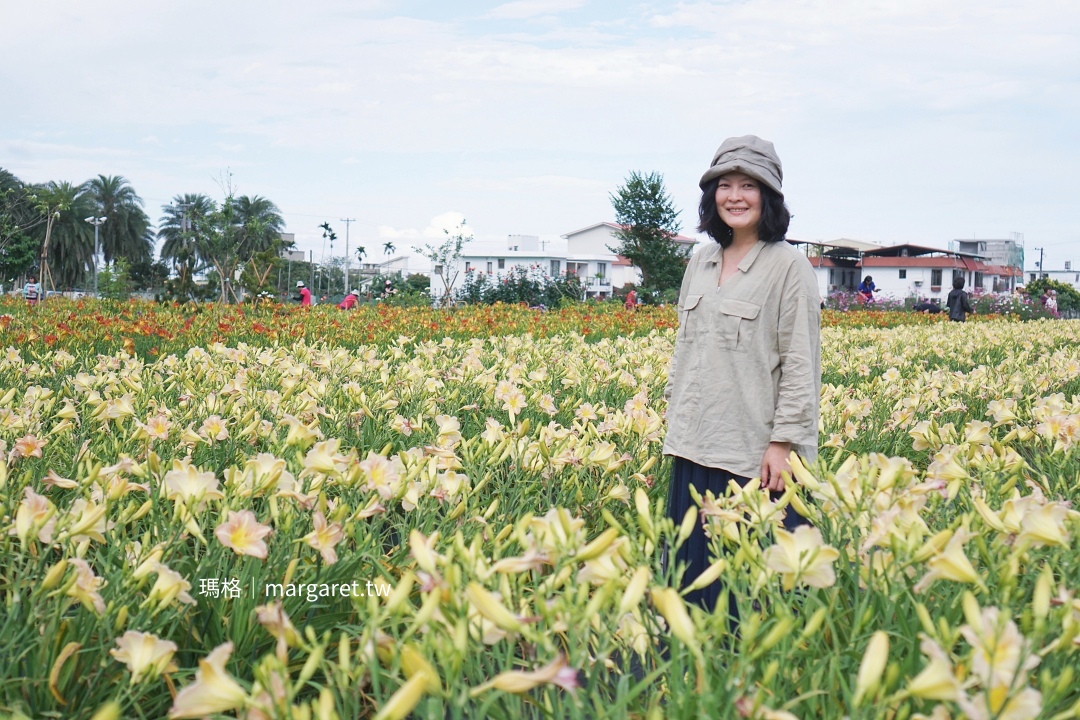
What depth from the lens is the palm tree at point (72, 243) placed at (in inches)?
1861

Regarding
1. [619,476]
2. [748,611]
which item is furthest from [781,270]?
[748,611]

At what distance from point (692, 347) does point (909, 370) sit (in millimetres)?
4282

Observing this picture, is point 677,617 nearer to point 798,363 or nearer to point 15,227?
point 798,363

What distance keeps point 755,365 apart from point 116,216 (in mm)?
56560

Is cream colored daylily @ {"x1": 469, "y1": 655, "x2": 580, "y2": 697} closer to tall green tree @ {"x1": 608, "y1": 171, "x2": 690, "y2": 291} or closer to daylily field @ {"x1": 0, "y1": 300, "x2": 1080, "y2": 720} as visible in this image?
daylily field @ {"x1": 0, "y1": 300, "x2": 1080, "y2": 720}

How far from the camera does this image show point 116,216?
5253 cm

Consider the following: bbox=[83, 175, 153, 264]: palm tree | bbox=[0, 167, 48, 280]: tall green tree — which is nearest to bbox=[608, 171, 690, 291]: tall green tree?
bbox=[0, 167, 48, 280]: tall green tree

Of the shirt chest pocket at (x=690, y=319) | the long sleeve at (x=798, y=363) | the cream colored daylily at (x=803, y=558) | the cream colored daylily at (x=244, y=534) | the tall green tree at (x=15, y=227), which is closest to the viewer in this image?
the cream colored daylily at (x=803, y=558)

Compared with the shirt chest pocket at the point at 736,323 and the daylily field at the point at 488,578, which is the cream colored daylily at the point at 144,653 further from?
the shirt chest pocket at the point at 736,323

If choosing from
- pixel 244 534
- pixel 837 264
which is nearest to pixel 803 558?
pixel 244 534

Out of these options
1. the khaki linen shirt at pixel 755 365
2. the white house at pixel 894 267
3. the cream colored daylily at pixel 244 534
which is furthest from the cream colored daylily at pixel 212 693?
the white house at pixel 894 267

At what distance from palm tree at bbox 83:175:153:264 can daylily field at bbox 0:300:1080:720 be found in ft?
178

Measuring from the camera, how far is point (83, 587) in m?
1.53

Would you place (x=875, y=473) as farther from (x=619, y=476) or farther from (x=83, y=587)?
(x=83, y=587)
